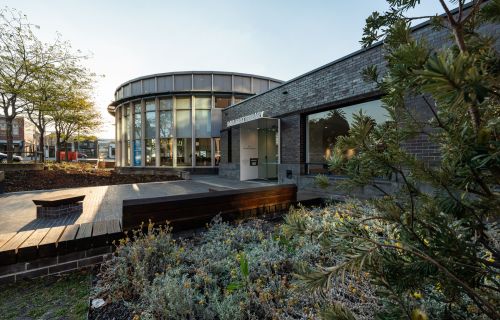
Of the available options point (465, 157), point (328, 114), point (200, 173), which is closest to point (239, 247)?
point (465, 157)

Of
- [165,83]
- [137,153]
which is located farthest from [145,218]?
[137,153]

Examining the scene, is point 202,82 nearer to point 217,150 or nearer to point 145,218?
point 217,150

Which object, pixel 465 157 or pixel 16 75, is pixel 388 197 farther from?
pixel 16 75

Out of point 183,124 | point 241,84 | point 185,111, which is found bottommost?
point 183,124

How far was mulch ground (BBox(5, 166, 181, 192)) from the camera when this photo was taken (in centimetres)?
1097

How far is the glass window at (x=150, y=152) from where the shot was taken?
19.9 metres

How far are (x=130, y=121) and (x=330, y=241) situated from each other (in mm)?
23192

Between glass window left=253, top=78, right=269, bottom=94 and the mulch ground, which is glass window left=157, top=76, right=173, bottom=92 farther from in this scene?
the mulch ground

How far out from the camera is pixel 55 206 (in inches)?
244

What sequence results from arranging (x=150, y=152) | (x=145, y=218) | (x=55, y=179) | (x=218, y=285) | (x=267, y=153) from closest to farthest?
1. (x=218, y=285)
2. (x=145, y=218)
3. (x=55, y=179)
4. (x=267, y=153)
5. (x=150, y=152)

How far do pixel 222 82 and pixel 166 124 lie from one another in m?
5.56

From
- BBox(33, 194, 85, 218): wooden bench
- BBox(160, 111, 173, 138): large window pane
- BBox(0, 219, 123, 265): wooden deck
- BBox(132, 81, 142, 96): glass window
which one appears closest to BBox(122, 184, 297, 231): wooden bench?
BBox(0, 219, 123, 265): wooden deck

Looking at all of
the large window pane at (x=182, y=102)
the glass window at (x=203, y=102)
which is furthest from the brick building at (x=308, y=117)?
the large window pane at (x=182, y=102)

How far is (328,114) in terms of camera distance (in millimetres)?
9164
